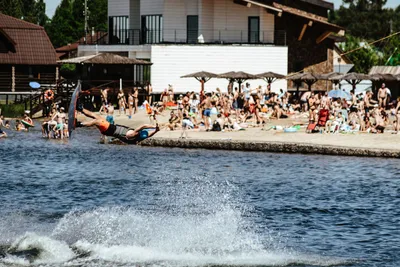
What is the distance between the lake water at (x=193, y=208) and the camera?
19.7 meters

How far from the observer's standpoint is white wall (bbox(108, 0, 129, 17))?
69750mm

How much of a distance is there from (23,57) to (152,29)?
58.6 feet

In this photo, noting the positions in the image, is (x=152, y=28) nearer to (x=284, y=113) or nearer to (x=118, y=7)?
(x=118, y=7)

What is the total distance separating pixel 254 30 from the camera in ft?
217

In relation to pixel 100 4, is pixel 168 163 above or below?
A: below

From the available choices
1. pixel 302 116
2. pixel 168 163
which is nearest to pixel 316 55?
pixel 302 116

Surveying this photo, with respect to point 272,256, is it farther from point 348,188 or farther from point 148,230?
point 348,188

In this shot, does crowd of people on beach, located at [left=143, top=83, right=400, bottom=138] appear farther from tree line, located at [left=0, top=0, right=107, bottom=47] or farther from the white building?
tree line, located at [left=0, top=0, right=107, bottom=47]

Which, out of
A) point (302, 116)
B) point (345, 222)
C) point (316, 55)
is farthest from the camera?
point (316, 55)

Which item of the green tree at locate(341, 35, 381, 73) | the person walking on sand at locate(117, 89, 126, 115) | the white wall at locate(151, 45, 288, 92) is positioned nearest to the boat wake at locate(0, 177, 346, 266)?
the person walking on sand at locate(117, 89, 126, 115)

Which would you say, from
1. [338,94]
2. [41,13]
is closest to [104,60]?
[338,94]

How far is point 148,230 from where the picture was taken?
73.1 ft

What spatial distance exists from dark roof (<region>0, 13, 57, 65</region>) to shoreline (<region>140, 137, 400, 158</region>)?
126 feet

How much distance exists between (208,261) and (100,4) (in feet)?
388
